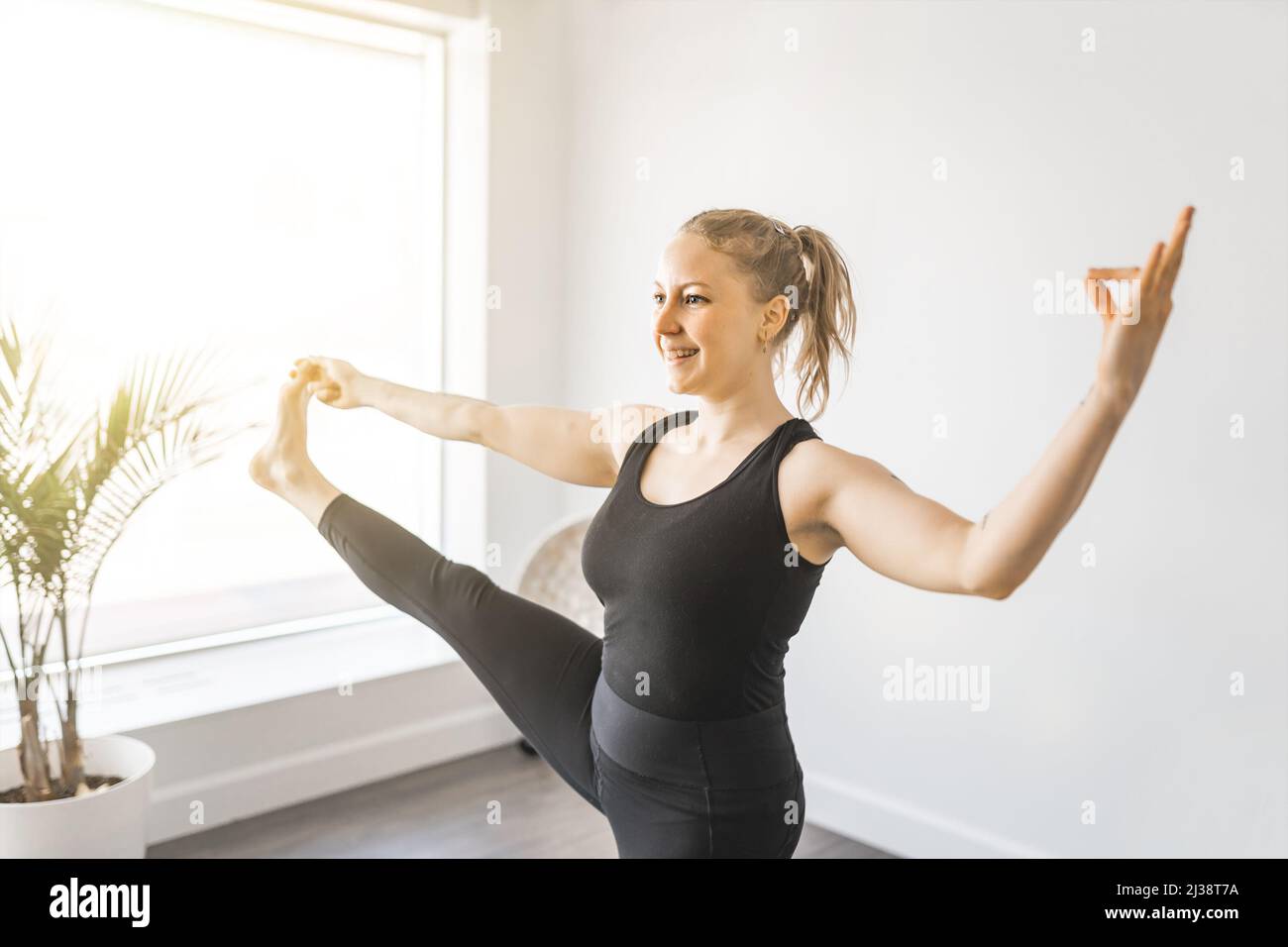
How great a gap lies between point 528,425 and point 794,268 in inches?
20.4

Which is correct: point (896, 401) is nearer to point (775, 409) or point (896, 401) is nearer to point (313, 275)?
point (775, 409)

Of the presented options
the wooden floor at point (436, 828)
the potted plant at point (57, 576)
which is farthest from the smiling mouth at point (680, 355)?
the wooden floor at point (436, 828)

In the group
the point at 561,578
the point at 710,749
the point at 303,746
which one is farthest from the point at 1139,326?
the point at 303,746

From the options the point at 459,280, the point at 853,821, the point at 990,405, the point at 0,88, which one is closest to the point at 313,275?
the point at 459,280

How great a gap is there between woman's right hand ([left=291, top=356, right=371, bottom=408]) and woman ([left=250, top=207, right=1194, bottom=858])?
1.00ft

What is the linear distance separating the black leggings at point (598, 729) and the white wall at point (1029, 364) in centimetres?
118

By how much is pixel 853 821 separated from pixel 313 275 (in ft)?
7.48

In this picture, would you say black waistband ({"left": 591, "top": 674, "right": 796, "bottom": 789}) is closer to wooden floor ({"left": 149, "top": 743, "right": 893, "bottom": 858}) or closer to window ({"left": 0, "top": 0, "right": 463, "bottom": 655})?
wooden floor ({"left": 149, "top": 743, "right": 893, "bottom": 858})

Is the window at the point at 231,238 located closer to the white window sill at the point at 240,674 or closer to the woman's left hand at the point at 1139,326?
the white window sill at the point at 240,674

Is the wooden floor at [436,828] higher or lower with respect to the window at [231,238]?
lower

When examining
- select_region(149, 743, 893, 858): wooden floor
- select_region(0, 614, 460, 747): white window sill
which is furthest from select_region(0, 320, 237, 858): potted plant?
select_region(149, 743, 893, 858): wooden floor

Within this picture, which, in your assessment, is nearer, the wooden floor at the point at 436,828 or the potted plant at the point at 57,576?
the potted plant at the point at 57,576

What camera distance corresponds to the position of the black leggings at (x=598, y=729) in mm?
1427
